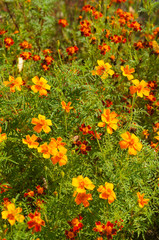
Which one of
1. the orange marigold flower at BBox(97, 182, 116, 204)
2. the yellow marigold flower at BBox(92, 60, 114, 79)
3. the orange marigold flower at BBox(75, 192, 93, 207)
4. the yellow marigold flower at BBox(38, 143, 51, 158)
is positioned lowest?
the orange marigold flower at BBox(75, 192, 93, 207)

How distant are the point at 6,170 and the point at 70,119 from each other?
0.61 meters

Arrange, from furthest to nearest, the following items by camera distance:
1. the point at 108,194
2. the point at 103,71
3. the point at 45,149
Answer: the point at 103,71, the point at 45,149, the point at 108,194

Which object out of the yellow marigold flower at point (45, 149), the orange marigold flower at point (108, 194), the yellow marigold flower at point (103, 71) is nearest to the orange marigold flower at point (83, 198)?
the orange marigold flower at point (108, 194)

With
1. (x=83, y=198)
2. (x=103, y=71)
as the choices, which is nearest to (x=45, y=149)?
(x=83, y=198)

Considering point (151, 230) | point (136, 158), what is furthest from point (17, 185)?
point (151, 230)

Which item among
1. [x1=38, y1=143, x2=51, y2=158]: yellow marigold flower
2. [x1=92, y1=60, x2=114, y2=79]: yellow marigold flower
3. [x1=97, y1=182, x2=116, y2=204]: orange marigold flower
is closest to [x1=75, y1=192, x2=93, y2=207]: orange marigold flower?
[x1=97, y1=182, x2=116, y2=204]: orange marigold flower

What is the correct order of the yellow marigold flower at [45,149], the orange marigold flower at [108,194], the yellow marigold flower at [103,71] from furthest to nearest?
1. the yellow marigold flower at [103,71]
2. the yellow marigold flower at [45,149]
3. the orange marigold flower at [108,194]

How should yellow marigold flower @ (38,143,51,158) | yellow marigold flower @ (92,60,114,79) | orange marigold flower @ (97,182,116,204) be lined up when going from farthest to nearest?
yellow marigold flower @ (92,60,114,79)
yellow marigold flower @ (38,143,51,158)
orange marigold flower @ (97,182,116,204)

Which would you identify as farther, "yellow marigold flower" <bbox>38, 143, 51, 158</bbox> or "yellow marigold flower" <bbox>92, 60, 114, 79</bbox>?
"yellow marigold flower" <bbox>92, 60, 114, 79</bbox>

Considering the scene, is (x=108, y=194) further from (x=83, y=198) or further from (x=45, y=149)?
(x=45, y=149)

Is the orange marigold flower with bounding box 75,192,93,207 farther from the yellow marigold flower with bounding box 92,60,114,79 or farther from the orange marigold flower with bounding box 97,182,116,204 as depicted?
the yellow marigold flower with bounding box 92,60,114,79

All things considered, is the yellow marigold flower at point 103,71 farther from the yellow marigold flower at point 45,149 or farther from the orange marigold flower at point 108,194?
the orange marigold flower at point 108,194

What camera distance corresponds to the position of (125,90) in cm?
287

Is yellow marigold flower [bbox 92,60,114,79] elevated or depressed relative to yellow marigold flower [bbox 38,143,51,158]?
elevated
